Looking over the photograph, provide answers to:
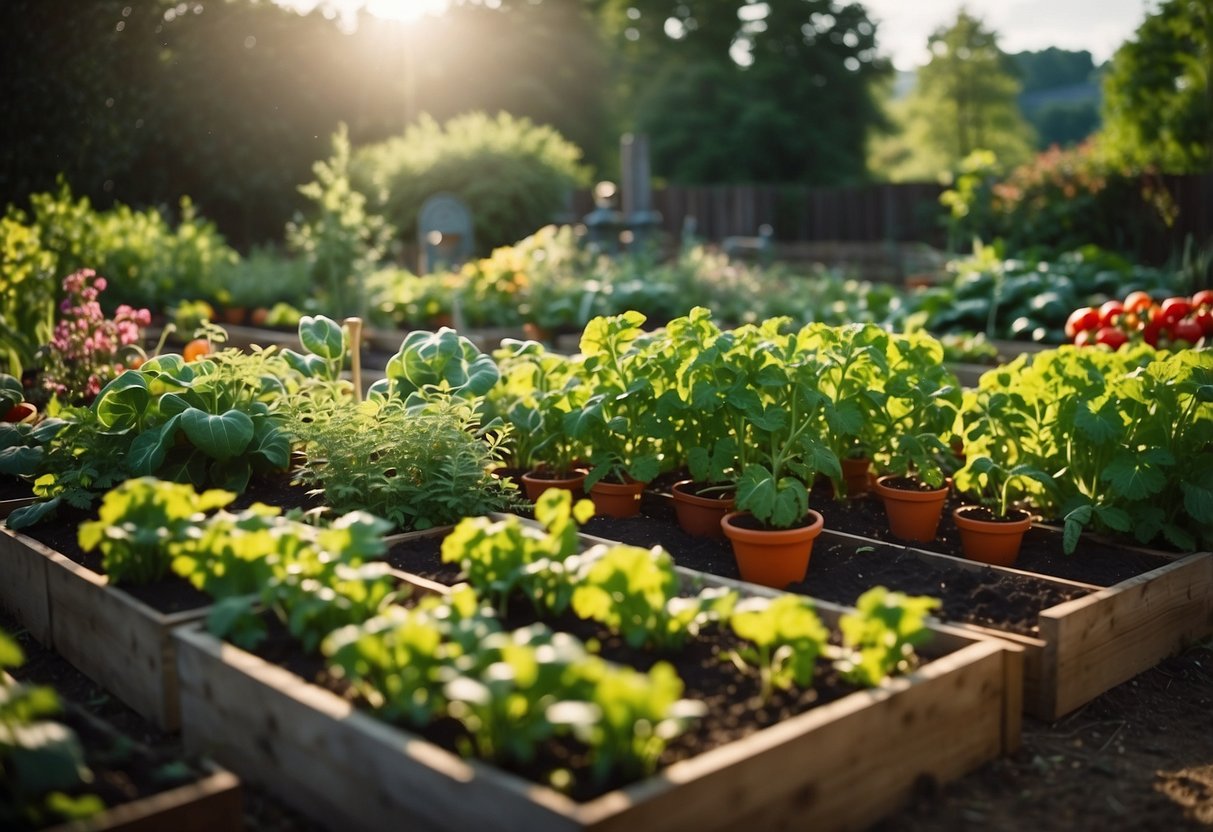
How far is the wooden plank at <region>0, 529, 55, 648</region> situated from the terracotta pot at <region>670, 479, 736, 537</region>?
6.34 feet

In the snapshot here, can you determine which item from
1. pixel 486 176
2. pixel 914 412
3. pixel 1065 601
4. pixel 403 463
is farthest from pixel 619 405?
pixel 486 176

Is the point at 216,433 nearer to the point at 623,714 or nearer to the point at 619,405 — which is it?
the point at 619,405

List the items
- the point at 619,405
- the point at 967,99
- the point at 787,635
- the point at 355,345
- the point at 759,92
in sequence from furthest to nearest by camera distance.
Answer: the point at 967,99, the point at 759,92, the point at 355,345, the point at 619,405, the point at 787,635

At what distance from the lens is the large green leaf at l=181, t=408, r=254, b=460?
11.8ft

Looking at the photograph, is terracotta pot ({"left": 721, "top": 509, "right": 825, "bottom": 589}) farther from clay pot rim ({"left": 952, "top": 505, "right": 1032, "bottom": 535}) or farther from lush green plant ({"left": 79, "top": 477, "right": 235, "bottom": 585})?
lush green plant ({"left": 79, "top": 477, "right": 235, "bottom": 585})

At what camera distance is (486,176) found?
15.6 m

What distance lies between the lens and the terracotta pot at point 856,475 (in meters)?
4.24

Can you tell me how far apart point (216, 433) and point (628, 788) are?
2.17m

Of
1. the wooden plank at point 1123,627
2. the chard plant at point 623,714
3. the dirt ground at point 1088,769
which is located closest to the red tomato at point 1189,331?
the wooden plank at point 1123,627

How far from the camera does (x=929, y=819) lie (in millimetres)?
2365

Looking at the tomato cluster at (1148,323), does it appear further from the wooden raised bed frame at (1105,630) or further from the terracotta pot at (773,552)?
the terracotta pot at (773,552)

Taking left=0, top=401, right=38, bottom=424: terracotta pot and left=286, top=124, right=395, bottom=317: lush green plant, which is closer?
left=0, top=401, right=38, bottom=424: terracotta pot

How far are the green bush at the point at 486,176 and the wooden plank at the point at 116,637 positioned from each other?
12482mm

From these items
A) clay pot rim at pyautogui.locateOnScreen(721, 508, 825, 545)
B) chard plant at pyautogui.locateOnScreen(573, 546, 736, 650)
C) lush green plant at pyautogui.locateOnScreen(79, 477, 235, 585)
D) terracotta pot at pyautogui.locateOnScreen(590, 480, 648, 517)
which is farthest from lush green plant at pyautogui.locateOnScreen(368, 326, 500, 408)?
chard plant at pyautogui.locateOnScreen(573, 546, 736, 650)
